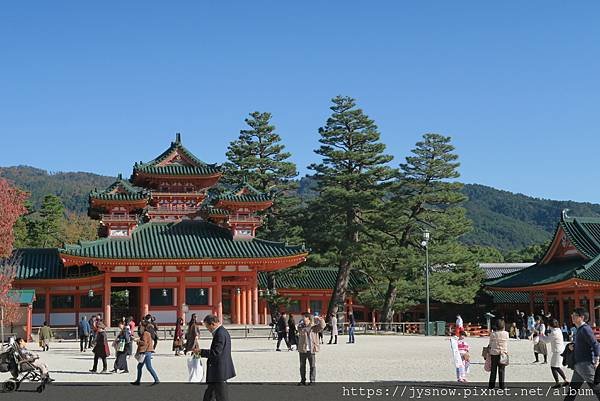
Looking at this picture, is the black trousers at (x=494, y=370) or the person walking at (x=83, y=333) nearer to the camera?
the black trousers at (x=494, y=370)

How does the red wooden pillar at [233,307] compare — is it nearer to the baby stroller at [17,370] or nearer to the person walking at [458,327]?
the person walking at [458,327]

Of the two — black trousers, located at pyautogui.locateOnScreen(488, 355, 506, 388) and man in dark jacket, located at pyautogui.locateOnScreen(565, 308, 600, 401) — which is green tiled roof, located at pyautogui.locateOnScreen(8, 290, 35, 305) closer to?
black trousers, located at pyautogui.locateOnScreen(488, 355, 506, 388)

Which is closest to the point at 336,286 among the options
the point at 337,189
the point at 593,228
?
the point at 337,189

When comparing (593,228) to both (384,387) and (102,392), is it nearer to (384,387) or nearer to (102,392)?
(384,387)

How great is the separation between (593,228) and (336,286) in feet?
56.4

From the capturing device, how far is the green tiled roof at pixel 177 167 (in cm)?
4822

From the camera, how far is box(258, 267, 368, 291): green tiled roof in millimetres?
53009

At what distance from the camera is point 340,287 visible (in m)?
50.5

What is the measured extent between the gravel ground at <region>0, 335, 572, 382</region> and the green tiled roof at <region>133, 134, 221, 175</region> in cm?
1810

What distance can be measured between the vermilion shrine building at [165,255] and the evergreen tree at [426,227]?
20.6 ft

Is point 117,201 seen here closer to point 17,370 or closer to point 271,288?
point 271,288

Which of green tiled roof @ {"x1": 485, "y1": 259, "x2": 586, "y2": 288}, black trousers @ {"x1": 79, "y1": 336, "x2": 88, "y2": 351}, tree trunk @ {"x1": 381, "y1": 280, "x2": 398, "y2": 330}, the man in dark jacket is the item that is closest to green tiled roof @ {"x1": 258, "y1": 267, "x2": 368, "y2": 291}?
tree trunk @ {"x1": 381, "y1": 280, "x2": 398, "y2": 330}

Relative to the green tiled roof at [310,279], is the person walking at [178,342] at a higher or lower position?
lower

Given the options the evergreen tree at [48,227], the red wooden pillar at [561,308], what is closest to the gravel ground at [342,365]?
the red wooden pillar at [561,308]
